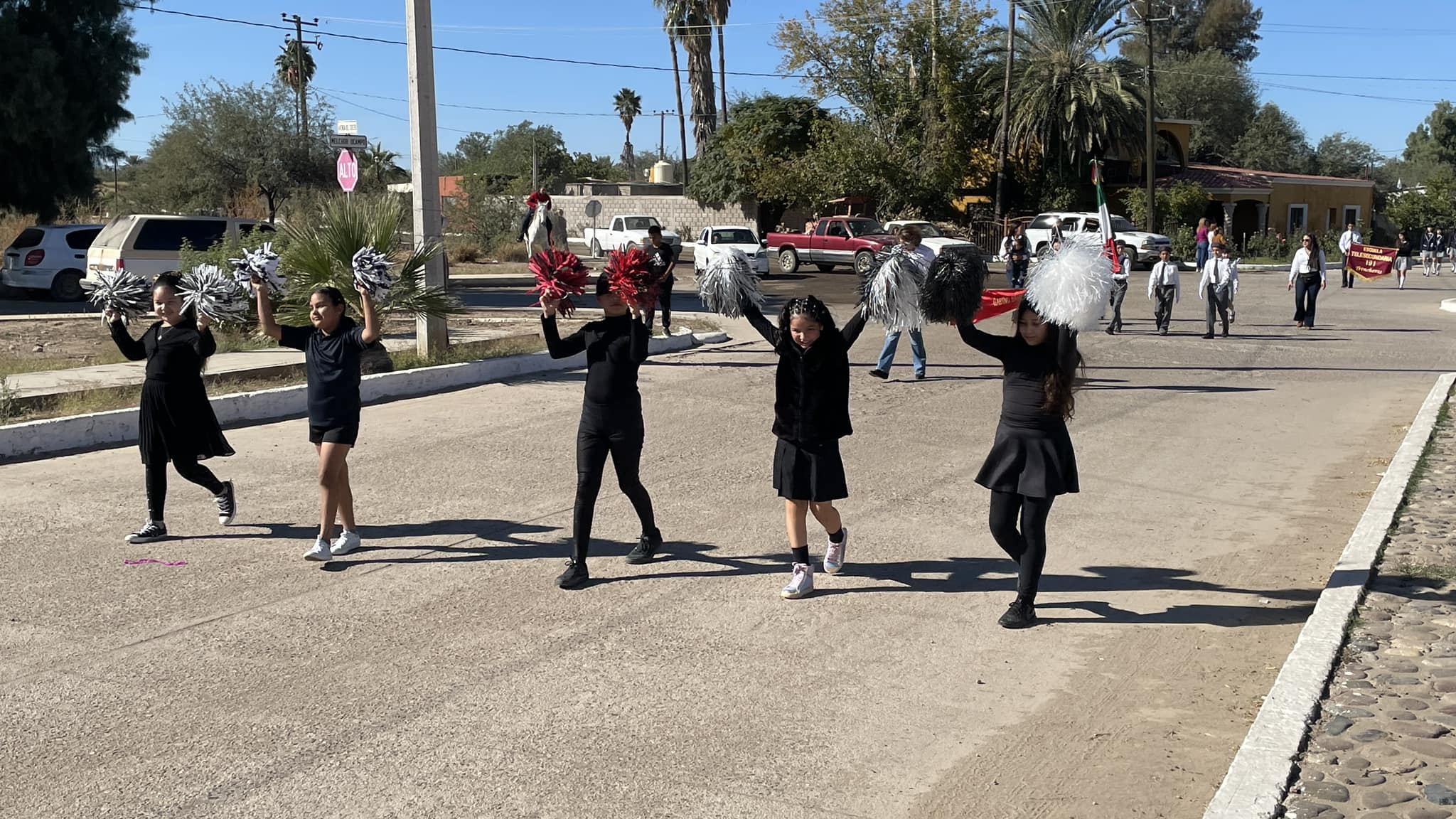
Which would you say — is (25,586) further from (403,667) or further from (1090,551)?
(1090,551)

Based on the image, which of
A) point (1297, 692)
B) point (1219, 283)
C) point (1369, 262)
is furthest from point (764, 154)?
point (1297, 692)

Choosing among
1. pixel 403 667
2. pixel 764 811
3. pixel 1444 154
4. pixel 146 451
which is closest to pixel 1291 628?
pixel 764 811

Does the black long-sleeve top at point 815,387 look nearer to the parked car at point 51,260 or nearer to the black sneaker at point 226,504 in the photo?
the black sneaker at point 226,504

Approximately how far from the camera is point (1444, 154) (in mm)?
89000

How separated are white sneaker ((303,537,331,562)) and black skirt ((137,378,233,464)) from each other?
3.32ft

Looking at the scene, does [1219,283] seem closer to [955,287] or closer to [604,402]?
[955,287]

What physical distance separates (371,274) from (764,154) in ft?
148

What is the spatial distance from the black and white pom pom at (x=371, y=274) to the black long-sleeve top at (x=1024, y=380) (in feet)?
10.9

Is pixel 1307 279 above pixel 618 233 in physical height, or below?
below

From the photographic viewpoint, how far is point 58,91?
92.0 feet

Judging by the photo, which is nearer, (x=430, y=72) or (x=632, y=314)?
(x=632, y=314)

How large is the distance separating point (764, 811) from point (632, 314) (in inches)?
122

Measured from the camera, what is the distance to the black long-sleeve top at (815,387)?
6.23 meters

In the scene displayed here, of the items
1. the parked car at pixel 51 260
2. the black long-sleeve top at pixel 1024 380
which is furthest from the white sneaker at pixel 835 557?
the parked car at pixel 51 260
